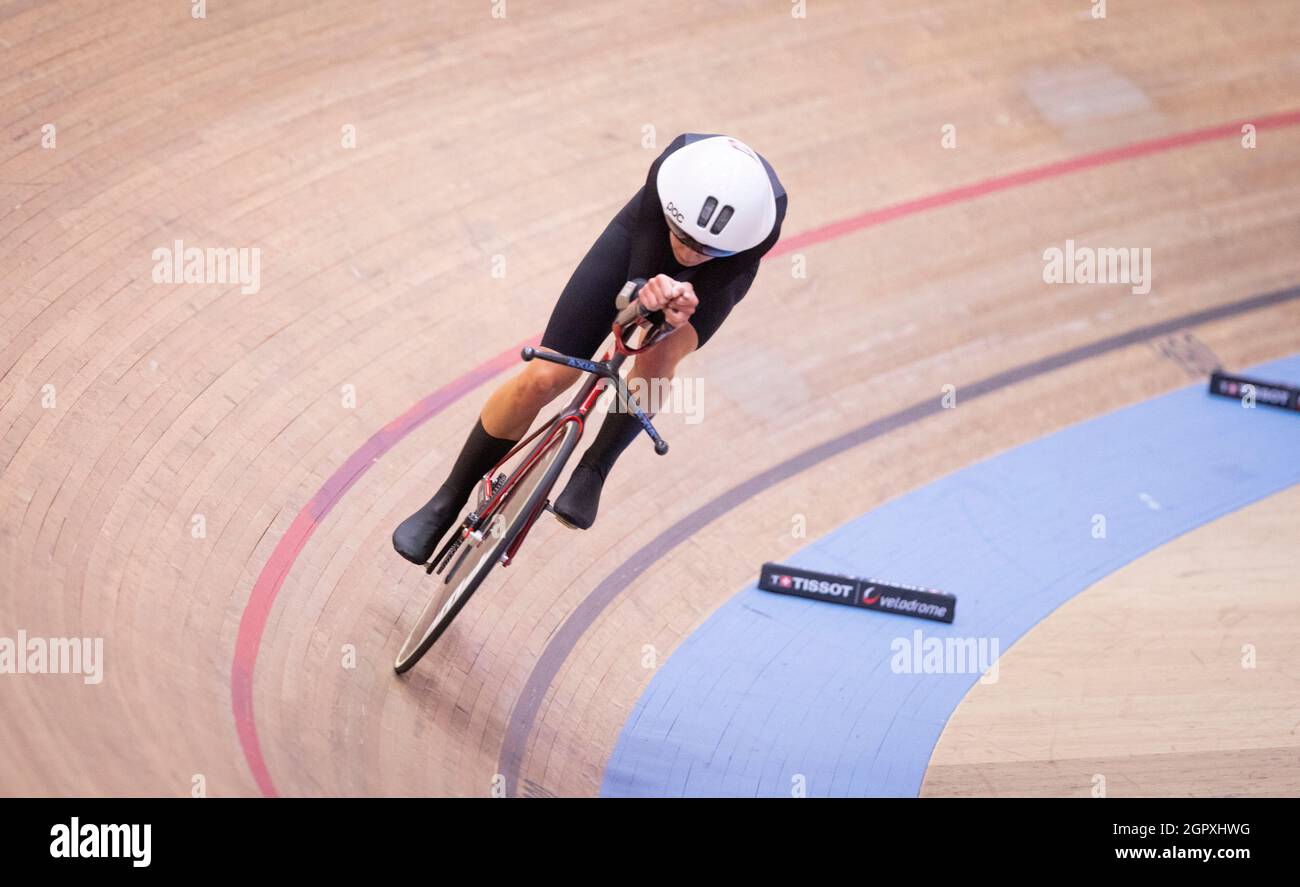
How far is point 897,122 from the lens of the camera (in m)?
6.38

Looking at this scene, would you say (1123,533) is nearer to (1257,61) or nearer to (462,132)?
(462,132)

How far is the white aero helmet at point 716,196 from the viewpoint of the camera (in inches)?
124

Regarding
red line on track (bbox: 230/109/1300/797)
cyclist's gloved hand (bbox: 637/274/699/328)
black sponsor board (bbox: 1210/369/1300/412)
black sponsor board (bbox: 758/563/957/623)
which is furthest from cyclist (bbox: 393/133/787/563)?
black sponsor board (bbox: 1210/369/1300/412)

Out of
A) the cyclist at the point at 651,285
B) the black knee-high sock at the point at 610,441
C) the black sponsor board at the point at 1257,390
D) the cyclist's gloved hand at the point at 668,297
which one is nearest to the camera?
the cyclist's gloved hand at the point at 668,297

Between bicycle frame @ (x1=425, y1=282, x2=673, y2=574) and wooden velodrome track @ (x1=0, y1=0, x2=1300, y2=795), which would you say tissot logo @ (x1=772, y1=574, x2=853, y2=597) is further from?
bicycle frame @ (x1=425, y1=282, x2=673, y2=574)

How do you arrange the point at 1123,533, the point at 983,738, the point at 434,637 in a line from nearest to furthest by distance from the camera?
the point at 434,637, the point at 983,738, the point at 1123,533

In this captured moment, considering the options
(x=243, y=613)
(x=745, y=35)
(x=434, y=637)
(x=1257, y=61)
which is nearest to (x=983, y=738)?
(x=434, y=637)

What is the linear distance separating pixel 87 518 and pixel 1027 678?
272 centimetres

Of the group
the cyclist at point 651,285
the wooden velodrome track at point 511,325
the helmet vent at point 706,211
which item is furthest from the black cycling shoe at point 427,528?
the helmet vent at point 706,211

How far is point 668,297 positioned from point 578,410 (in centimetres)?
52

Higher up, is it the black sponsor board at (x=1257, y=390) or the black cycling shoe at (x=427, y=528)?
the black sponsor board at (x=1257, y=390)

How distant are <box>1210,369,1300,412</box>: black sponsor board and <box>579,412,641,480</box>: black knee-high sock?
3.02 m

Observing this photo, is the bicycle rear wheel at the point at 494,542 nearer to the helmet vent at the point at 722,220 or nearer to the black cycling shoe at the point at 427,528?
the black cycling shoe at the point at 427,528

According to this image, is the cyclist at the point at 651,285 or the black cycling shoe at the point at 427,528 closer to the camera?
the cyclist at the point at 651,285
